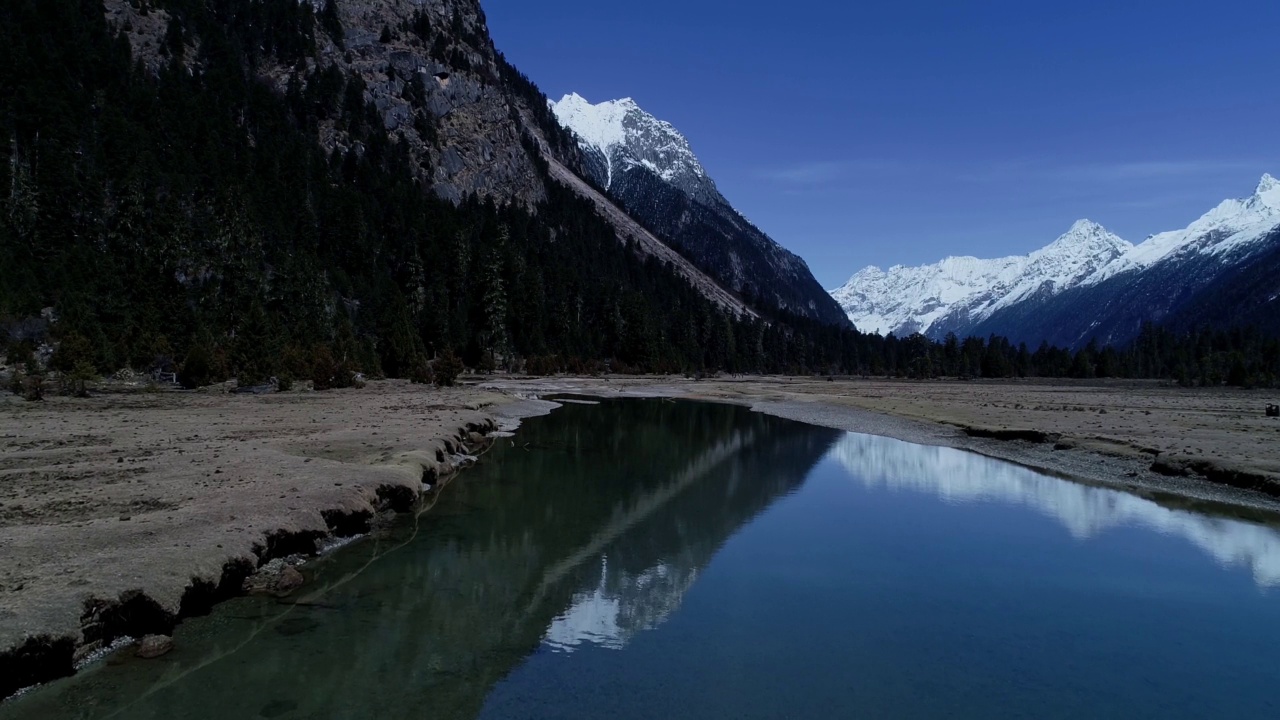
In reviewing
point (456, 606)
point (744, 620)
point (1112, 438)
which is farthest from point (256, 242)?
point (744, 620)

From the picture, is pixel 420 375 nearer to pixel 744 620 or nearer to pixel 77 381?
pixel 77 381

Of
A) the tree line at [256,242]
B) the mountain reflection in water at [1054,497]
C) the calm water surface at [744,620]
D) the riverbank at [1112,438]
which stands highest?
the tree line at [256,242]

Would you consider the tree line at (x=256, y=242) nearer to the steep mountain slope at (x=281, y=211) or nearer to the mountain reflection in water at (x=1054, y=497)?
the steep mountain slope at (x=281, y=211)

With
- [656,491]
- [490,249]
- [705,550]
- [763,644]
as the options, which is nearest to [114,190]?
[490,249]

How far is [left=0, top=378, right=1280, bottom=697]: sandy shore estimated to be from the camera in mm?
12195

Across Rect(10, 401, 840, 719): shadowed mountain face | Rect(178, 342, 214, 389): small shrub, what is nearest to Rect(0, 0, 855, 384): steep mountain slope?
Rect(178, 342, 214, 389): small shrub

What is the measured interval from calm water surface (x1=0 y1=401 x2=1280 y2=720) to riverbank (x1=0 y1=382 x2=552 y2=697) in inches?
31.0

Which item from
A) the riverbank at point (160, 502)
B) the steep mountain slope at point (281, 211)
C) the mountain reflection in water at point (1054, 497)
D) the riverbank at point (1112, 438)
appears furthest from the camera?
the steep mountain slope at point (281, 211)

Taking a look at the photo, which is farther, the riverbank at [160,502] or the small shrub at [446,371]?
the small shrub at [446,371]

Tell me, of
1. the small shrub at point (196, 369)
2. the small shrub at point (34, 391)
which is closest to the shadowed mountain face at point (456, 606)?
the small shrub at point (34, 391)

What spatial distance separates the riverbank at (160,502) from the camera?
11.6 metres

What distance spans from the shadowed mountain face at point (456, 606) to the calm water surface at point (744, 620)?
0.22 feet

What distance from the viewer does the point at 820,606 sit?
54.7 ft

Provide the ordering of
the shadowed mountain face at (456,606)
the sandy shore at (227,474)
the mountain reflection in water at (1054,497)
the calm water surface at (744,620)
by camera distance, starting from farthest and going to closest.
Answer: the mountain reflection in water at (1054,497)
the sandy shore at (227,474)
the calm water surface at (744,620)
the shadowed mountain face at (456,606)
